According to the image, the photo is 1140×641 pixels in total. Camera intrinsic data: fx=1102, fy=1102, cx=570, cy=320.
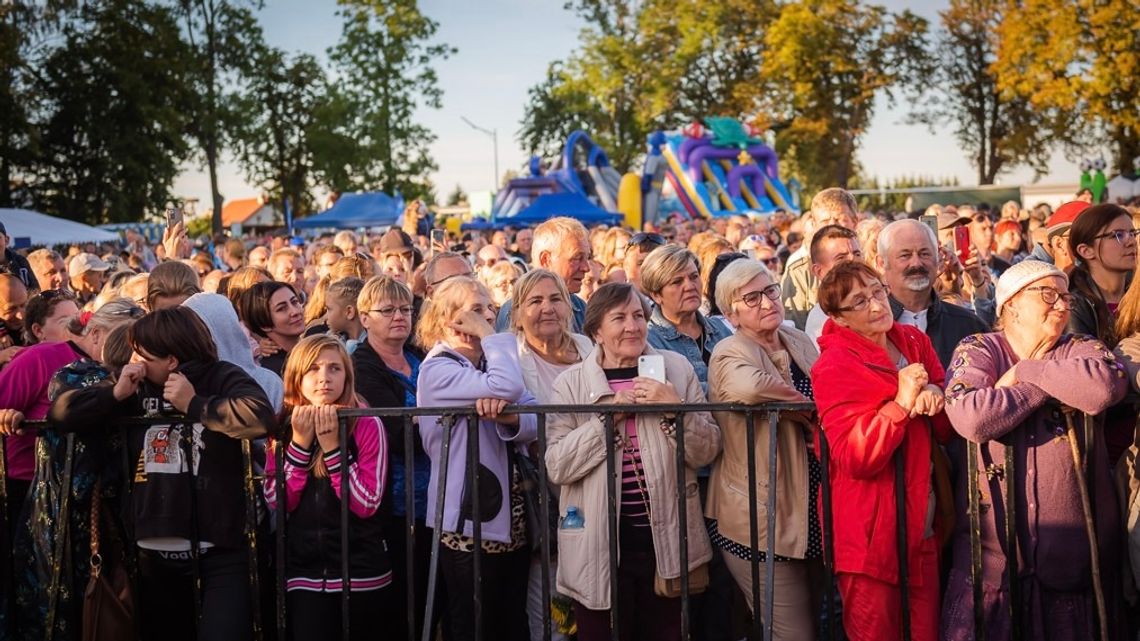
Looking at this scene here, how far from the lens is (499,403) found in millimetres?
4332

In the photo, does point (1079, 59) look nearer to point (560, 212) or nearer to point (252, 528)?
point (560, 212)

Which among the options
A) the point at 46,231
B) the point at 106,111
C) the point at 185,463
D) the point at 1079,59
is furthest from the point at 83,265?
the point at 1079,59

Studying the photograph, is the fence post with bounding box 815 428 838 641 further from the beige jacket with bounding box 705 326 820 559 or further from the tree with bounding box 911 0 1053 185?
the tree with bounding box 911 0 1053 185

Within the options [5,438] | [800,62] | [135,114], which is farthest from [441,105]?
[5,438]

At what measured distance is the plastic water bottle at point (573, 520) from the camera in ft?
14.3

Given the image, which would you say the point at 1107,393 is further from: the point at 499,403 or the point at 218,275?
the point at 218,275

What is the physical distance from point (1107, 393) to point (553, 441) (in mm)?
2010

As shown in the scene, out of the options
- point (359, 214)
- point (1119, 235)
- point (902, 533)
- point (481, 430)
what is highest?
point (359, 214)

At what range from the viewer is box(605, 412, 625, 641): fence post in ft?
13.8

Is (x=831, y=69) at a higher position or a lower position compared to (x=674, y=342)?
higher

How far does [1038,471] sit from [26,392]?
166 inches

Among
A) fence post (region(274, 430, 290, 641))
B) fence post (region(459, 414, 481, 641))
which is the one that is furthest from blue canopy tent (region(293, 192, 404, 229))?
fence post (region(459, 414, 481, 641))

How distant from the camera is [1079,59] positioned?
36938 millimetres

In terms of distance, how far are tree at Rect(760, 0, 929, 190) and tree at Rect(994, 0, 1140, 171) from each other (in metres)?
5.98
